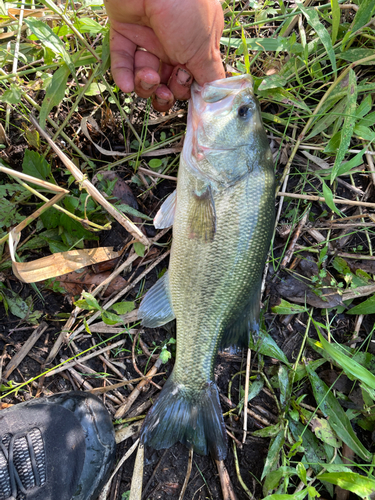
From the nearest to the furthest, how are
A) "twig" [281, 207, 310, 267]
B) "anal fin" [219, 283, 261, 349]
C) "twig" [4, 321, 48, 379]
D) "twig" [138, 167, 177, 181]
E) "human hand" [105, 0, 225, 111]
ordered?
1. "human hand" [105, 0, 225, 111]
2. "anal fin" [219, 283, 261, 349]
3. "twig" [4, 321, 48, 379]
4. "twig" [138, 167, 177, 181]
5. "twig" [281, 207, 310, 267]

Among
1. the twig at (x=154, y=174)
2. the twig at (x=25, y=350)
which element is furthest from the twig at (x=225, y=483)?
the twig at (x=154, y=174)

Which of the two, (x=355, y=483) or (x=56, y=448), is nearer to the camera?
(x=355, y=483)

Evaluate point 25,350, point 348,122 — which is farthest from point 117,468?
point 348,122

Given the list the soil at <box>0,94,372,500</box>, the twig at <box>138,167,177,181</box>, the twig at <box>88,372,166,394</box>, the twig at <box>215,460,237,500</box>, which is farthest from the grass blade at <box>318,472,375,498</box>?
the twig at <box>138,167,177,181</box>

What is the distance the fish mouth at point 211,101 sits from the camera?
2209 mm

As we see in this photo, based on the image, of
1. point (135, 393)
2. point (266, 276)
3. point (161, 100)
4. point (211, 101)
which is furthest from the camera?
point (266, 276)

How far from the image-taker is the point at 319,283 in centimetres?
279

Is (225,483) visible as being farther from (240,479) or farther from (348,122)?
(348,122)

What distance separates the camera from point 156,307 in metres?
2.55

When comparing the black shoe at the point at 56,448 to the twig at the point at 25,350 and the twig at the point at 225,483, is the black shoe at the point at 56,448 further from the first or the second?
the twig at the point at 225,483

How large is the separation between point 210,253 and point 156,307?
2.17 feet

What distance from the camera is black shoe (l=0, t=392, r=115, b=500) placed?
2.39m

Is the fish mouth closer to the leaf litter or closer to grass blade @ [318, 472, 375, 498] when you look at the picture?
the leaf litter

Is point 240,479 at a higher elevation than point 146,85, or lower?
lower
